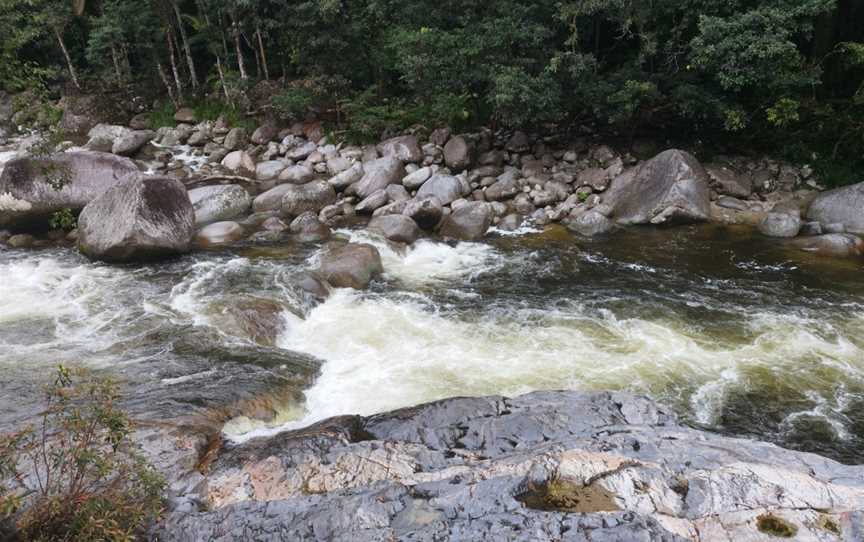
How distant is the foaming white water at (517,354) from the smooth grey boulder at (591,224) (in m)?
3.96

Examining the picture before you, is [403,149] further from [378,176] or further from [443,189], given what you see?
[443,189]

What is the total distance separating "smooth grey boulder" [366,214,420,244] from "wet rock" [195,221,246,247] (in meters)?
3.19

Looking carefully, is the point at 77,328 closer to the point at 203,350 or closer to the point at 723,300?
the point at 203,350

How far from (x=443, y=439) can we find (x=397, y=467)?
2.29 feet

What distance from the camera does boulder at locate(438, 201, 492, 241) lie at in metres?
13.6

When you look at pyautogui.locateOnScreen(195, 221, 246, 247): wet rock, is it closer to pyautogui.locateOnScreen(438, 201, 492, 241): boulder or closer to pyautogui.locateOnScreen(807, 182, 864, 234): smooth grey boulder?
pyautogui.locateOnScreen(438, 201, 492, 241): boulder

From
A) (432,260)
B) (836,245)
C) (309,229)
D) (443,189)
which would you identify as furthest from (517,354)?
(836,245)

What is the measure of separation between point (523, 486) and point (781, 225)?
11.0 m

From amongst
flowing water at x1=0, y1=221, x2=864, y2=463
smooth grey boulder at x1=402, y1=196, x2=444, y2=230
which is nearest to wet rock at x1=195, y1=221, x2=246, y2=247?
flowing water at x1=0, y1=221, x2=864, y2=463

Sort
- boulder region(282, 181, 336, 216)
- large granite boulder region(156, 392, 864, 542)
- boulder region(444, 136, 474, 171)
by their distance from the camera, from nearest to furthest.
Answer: large granite boulder region(156, 392, 864, 542)
boulder region(282, 181, 336, 216)
boulder region(444, 136, 474, 171)

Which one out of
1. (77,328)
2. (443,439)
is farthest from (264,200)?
(443,439)

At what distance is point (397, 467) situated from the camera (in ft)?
17.5

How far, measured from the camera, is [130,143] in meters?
19.9

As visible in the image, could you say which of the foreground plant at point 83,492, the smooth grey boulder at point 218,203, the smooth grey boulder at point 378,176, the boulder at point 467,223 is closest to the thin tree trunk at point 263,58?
the smooth grey boulder at point 218,203
